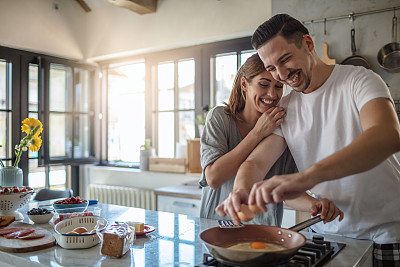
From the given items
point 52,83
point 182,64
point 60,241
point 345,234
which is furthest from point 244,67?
point 52,83

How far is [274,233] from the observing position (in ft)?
3.73

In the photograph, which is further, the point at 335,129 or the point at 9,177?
the point at 9,177

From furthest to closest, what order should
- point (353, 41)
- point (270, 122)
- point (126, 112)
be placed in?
point (126, 112) → point (353, 41) → point (270, 122)

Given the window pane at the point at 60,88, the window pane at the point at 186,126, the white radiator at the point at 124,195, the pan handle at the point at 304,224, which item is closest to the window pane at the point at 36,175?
the white radiator at the point at 124,195

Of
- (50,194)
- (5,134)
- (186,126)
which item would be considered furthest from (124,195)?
(5,134)

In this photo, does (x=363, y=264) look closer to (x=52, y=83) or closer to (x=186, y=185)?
(x=186, y=185)

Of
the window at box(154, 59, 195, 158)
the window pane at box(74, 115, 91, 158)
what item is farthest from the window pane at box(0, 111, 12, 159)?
the window at box(154, 59, 195, 158)

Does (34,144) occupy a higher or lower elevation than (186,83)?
lower

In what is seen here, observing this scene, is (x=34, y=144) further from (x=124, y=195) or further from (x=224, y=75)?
(x=224, y=75)

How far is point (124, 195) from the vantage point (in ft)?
13.9

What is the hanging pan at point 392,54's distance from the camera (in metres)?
2.65

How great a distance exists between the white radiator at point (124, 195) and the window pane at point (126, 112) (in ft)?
1.71

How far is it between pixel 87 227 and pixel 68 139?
3.10m

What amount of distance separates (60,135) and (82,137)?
327 millimetres
